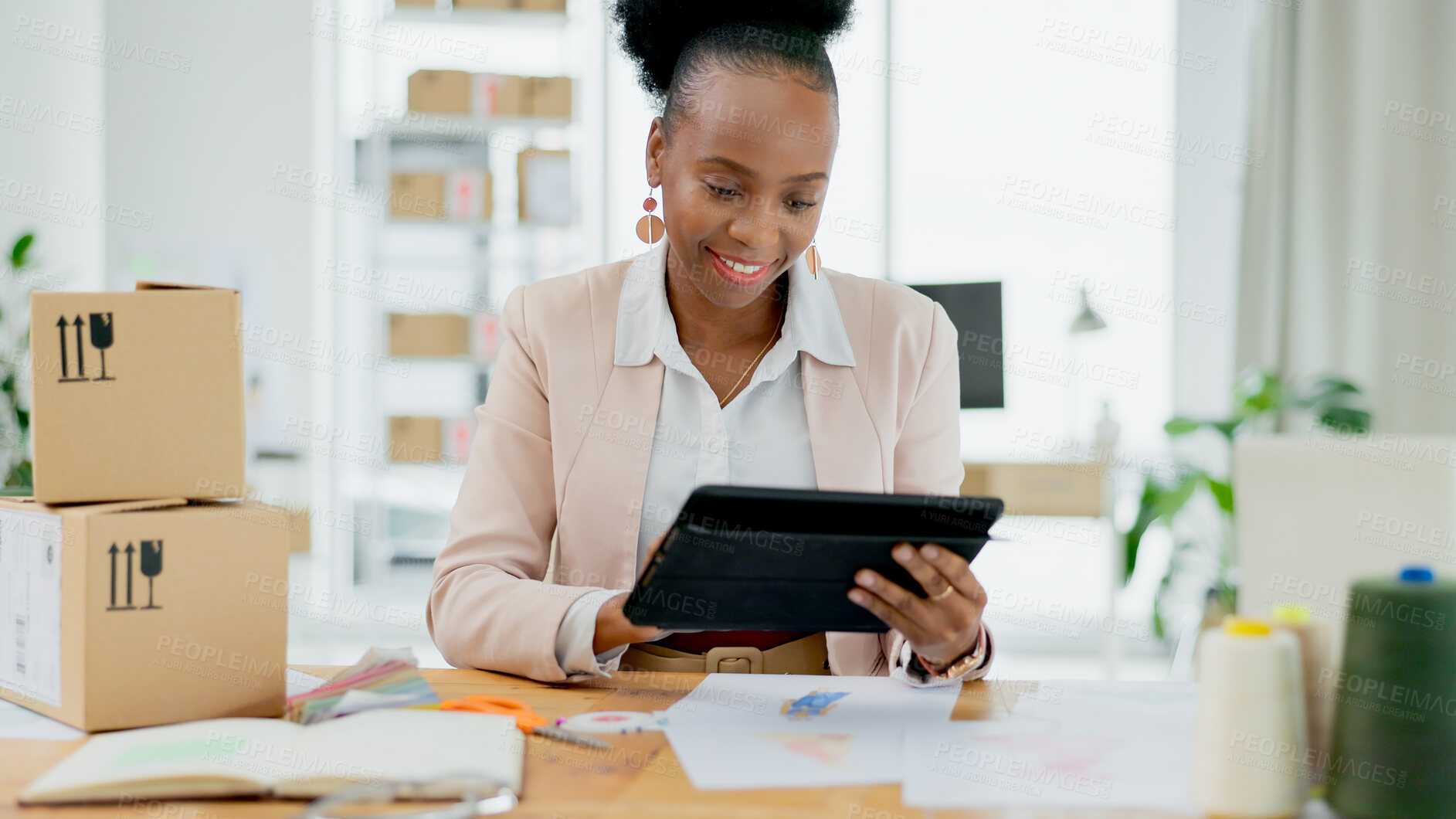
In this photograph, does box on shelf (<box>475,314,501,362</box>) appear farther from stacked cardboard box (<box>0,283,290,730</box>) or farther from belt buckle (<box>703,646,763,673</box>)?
stacked cardboard box (<box>0,283,290,730</box>)

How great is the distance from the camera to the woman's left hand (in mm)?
901

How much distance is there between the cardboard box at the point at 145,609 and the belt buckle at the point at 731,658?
1.58 ft

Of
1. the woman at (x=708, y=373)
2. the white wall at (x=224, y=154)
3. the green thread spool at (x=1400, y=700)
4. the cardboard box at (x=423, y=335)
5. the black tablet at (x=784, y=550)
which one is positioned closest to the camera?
the green thread spool at (x=1400, y=700)

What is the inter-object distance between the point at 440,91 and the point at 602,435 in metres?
3.00

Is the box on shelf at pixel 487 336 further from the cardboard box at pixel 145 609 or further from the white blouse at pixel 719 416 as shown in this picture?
the cardboard box at pixel 145 609

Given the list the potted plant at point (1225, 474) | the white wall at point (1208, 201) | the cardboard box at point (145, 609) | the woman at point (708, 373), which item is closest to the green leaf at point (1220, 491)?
the potted plant at point (1225, 474)

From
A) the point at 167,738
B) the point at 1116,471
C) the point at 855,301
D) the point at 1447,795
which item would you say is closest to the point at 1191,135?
the point at 1116,471

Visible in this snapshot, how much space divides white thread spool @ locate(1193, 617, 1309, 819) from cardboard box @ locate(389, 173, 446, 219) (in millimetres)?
3667

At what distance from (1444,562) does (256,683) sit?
91cm

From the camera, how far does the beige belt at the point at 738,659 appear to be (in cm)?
121

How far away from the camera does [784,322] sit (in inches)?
53.8

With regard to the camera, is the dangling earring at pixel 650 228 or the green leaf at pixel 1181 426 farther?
the green leaf at pixel 1181 426

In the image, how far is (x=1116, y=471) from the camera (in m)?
3.41

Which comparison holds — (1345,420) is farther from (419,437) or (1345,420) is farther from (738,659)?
(419,437)
